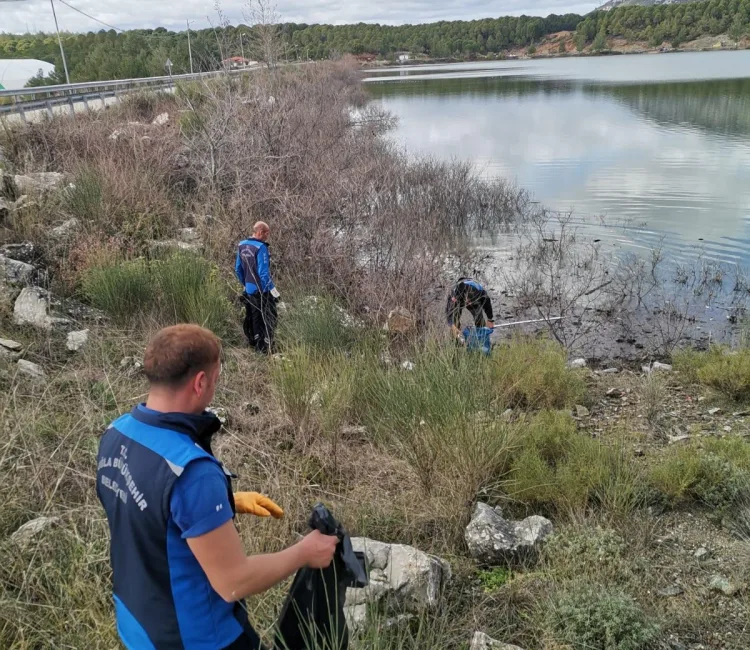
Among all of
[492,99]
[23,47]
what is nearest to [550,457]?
[492,99]

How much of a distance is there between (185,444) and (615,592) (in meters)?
2.48

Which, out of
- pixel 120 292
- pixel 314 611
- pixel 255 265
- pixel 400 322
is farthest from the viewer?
pixel 400 322

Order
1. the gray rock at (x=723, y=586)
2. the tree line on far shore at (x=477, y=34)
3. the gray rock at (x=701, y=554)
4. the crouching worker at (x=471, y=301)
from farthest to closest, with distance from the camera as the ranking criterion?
the tree line on far shore at (x=477, y=34) → the crouching worker at (x=471, y=301) → the gray rock at (x=701, y=554) → the gray rock at (x=723, y=586)

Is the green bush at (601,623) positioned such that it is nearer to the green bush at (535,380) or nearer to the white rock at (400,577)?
the white rock at (400,577)

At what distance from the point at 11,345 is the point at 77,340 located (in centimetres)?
63

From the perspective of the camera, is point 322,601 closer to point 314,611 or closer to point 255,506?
point 314,611

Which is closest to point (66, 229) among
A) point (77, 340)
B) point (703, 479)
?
point (77, 340)

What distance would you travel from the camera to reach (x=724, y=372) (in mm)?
6738

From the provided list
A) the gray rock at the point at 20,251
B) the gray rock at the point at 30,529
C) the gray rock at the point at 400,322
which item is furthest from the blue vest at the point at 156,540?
the gray rock at the point at 20,251

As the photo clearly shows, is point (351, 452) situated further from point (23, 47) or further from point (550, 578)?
point (23, 47)

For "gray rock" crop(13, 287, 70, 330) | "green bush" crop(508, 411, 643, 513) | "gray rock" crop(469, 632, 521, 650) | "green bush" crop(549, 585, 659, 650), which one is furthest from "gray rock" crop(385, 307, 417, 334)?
"gray rock" crop(469, 632, 521, 650)

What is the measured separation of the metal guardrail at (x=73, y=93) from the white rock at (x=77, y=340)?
30.4 feet

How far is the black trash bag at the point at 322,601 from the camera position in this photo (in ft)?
7.10

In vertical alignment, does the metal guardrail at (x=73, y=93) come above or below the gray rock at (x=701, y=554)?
above
